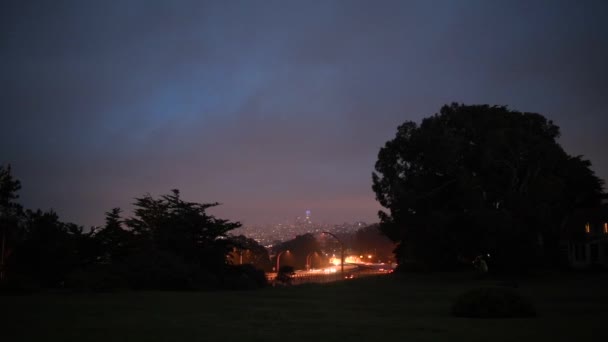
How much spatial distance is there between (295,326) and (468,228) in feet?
107

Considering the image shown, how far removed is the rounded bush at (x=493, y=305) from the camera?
47.9 feet

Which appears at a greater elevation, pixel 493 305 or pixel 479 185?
pixel 479 185

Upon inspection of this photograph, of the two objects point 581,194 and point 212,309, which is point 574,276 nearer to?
point 581,194

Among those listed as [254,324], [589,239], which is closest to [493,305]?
[254,324]

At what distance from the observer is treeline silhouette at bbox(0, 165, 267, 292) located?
28.5m

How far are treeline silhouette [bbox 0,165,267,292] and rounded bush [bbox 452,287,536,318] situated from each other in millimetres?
16745

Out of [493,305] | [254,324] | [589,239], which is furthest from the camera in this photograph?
[589,239]

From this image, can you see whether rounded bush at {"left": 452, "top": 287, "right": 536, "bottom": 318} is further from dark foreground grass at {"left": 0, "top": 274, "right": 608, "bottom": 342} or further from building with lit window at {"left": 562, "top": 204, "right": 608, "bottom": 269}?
building with lit window at {"left": 562, "top": 204, "right": 608, "bottom": 269}

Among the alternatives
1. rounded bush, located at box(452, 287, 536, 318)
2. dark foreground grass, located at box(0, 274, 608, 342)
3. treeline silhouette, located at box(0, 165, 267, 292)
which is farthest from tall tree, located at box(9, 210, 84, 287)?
rounded bush, located at box(452, 287, 536, 318)

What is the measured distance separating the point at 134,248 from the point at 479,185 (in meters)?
27.8

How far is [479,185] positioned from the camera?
43156 millimetres

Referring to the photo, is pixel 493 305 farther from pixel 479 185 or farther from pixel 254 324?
pixel 479 185

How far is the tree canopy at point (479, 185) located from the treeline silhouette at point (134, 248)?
53.6 ft

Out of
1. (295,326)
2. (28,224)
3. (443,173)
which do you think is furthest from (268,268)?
(295,326)
